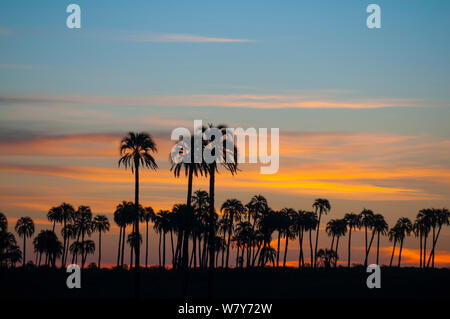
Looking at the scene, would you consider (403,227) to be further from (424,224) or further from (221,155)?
(221,155)

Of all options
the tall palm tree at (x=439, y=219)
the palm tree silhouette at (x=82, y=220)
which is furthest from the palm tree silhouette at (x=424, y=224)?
the palm tree silhouette at (x=82, y=220)

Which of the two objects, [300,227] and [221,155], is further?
[300,227]

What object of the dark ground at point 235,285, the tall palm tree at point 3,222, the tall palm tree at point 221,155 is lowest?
the dark ground at point 235,285

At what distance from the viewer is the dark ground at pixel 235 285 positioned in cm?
10069

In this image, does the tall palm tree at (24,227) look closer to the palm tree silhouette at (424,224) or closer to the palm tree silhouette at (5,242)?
the palm tree silhouette at (5,242)

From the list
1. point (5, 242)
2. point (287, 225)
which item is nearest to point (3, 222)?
point (5, 242)

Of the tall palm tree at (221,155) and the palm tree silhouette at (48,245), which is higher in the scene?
the tall palm tree at (221,155)

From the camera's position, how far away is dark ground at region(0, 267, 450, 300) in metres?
101

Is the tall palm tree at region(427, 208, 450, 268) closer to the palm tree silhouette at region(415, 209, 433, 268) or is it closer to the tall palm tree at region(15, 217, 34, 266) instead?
the palm tree silhouette at region(415, 209, 433, 268)

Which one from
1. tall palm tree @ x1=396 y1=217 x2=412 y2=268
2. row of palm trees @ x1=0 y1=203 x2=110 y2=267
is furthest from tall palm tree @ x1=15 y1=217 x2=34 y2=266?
tall palm tree @ x1=396 y1=217 x2=412 y2=268

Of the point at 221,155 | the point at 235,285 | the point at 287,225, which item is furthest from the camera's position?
the point at 287,225

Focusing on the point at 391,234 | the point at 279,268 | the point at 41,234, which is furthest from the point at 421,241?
the point at 41,234

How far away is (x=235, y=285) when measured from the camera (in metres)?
111

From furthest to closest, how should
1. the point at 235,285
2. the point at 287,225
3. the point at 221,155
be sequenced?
the point at 287,225
the point at 235,285
the point at 221,155
